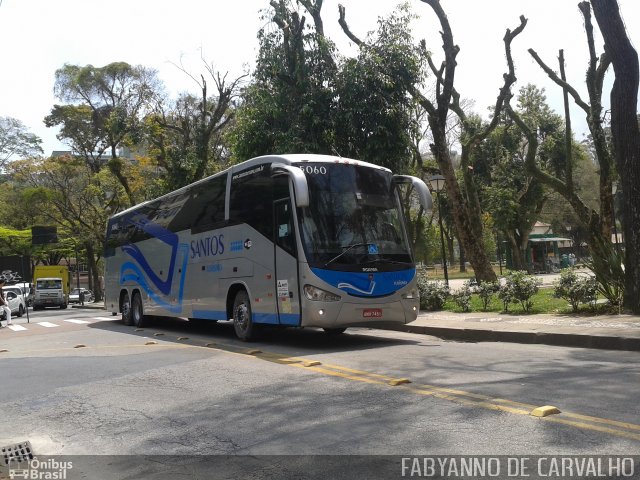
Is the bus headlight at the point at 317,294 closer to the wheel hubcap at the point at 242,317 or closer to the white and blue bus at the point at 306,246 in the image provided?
the white and blue bus at the point at 306,246

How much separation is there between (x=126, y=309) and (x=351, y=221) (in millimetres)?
11430

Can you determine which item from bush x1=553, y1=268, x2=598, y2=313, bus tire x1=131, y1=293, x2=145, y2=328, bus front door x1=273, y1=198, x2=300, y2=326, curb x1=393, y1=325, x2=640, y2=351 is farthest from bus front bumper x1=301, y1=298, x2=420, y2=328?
bus tire x1=131, y1=293, x2=145, y2=328

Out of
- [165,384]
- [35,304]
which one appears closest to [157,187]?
[35,304]

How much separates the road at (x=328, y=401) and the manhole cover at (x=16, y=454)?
151 millimetres

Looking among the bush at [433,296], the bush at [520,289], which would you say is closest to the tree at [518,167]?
the bush at [433,296]

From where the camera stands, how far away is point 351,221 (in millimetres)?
10891

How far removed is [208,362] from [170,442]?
4279 millimetres

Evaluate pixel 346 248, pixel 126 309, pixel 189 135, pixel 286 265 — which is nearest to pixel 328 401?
pixel 346 248

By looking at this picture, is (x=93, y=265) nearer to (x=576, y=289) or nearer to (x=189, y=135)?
(x=189, y=135)

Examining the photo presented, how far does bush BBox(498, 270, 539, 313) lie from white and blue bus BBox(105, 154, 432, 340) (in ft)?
13.3

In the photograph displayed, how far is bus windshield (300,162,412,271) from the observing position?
10.6 meters

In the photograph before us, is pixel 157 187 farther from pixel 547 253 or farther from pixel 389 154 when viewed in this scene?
pixel 547 253

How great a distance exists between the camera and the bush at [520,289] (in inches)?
571

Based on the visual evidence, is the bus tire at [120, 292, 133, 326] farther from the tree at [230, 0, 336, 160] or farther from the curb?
the curb
